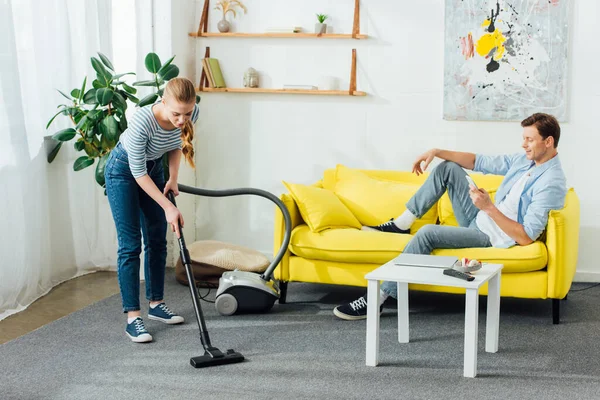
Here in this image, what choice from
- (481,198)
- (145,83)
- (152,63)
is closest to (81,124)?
(145,83)

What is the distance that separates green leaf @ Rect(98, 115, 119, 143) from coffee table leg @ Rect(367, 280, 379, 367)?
181 cm

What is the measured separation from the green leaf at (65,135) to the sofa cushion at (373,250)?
1.31 meters

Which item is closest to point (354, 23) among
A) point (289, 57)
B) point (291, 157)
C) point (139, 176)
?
point (289, 57)

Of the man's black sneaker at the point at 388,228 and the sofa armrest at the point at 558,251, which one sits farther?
the man's black sneaker at the point at 388,228

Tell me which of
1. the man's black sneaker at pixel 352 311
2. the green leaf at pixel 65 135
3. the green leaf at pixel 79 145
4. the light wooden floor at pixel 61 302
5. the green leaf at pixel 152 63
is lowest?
the light wooden floor at pixel 61 302

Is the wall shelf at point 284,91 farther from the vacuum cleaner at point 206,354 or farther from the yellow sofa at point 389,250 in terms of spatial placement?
the vacuum cleaner at point 206,354

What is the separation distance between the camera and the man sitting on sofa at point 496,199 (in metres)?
3.51

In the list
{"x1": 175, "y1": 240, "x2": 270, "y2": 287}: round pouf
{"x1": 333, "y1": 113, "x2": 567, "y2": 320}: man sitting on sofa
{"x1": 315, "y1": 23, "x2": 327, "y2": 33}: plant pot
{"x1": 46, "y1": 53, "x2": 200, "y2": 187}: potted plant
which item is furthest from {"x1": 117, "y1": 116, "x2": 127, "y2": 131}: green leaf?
{"x1": 333, "y1": 113, "x2": 567, "y2": 320}: man sitting on sofa

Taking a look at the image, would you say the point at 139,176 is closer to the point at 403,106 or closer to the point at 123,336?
the point at 123,336

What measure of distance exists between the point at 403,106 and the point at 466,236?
1327mm

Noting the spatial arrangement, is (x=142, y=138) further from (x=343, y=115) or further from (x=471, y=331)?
(x=343, y=115)

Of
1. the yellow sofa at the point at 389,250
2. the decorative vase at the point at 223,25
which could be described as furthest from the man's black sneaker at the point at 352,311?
the decorative vase at the point at 223,25

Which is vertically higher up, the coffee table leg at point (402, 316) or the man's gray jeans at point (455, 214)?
the man's gray jeans at point (455, 214)

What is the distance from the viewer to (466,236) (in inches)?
143
